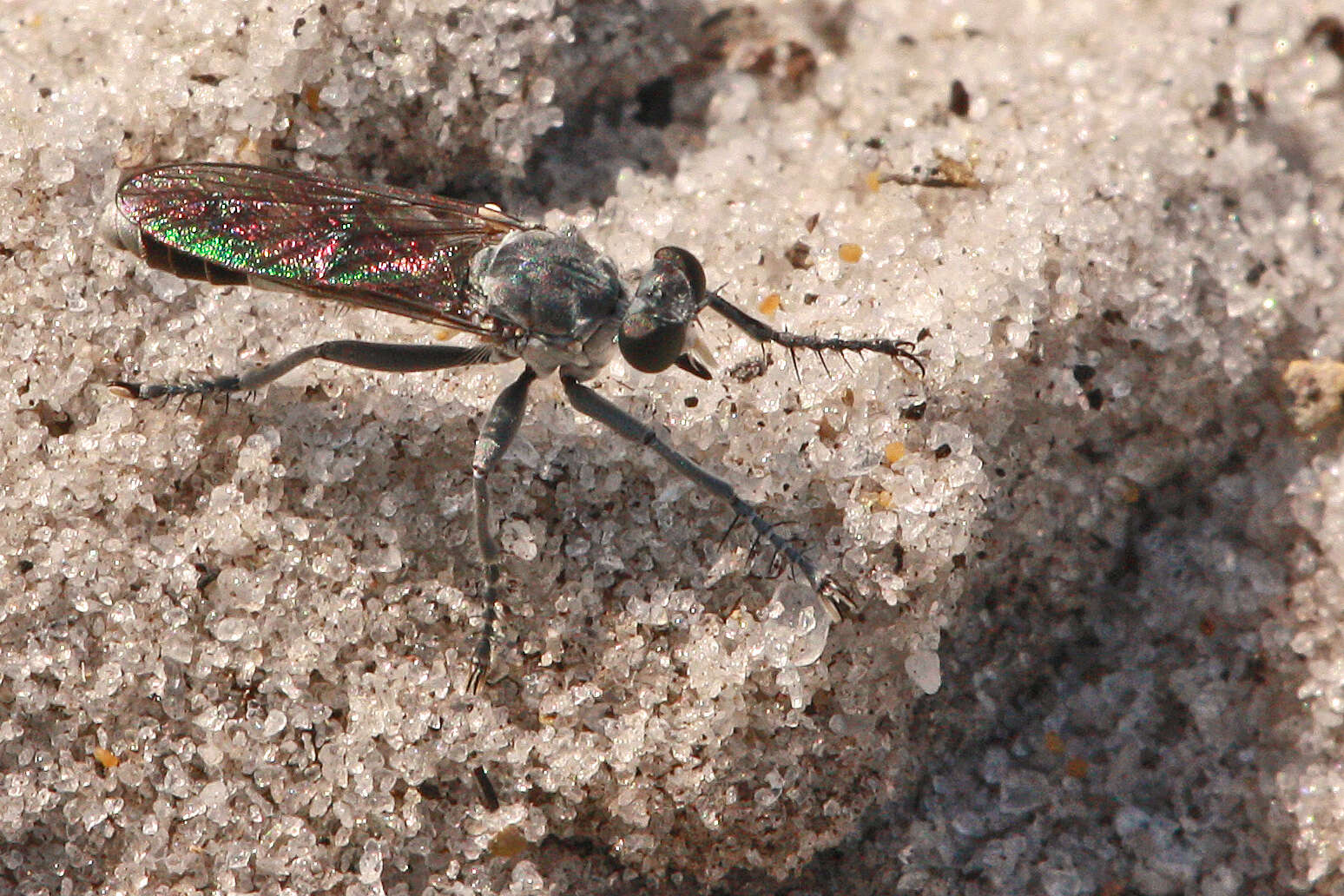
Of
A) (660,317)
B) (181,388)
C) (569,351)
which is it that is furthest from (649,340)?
(181,388)

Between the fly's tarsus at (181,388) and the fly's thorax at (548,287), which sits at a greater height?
the fly's thorax at (548,287)

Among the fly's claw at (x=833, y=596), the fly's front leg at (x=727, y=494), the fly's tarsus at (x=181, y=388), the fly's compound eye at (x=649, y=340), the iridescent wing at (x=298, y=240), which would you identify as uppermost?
the iridescent wing at (x=298, y=240)

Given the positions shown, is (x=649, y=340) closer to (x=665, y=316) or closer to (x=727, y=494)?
(x=665, y=316)

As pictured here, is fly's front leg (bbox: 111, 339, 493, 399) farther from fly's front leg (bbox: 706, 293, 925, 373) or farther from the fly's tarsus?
fly's front leg (bbox: 706, 293, 925, 373)

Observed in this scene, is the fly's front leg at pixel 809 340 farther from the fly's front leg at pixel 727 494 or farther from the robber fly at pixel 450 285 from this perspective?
the fly's front leg at pixel 727 494

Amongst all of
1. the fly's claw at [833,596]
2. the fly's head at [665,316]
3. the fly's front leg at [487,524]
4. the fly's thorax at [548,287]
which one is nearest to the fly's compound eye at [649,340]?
the fly's head at [665,316]

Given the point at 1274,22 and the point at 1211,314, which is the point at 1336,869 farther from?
the point at 1274,22
